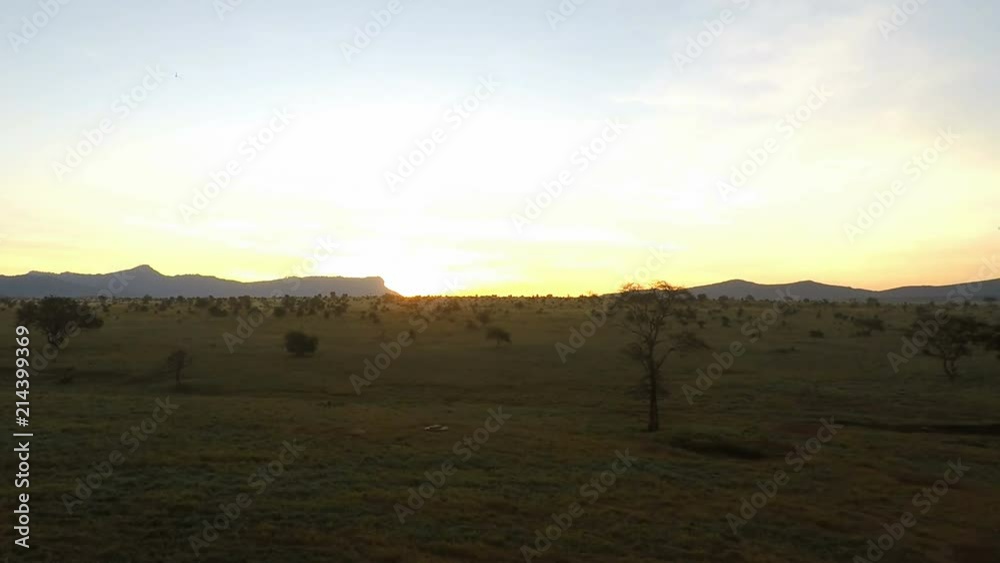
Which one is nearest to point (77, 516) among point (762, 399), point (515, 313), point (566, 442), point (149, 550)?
point (149, 550)

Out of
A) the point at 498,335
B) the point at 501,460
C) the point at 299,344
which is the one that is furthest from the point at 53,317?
the point at 501,460

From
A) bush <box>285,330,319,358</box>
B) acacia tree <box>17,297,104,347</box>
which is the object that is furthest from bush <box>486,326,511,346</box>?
acacia tree <box>17,297,104,347</box>

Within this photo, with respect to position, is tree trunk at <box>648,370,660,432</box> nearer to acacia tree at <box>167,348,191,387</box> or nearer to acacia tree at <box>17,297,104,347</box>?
acacia tree at <box>167,348,191,387</box>

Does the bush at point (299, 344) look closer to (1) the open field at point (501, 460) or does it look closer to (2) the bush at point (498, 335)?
(1) the open field at point (501, 460)

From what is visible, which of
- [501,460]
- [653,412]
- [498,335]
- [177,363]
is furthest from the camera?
[498,335]

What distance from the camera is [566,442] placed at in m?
27.0

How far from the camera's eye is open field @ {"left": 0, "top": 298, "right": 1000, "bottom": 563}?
15.8 meters

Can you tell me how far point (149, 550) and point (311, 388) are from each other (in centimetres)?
2778

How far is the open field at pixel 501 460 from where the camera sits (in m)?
15.8

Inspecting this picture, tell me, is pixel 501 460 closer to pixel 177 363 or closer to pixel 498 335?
pixel 177 363

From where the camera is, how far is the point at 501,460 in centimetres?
2342

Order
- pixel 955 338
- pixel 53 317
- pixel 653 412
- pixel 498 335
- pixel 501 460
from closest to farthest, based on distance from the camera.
Result: pixel 501 460 → pixel 653 412 → pixel 955 338 → pixel 53 317 → pixel 498 335

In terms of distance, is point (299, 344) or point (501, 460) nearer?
point (501, 460)

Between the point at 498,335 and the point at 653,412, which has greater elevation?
the point at 498,335
